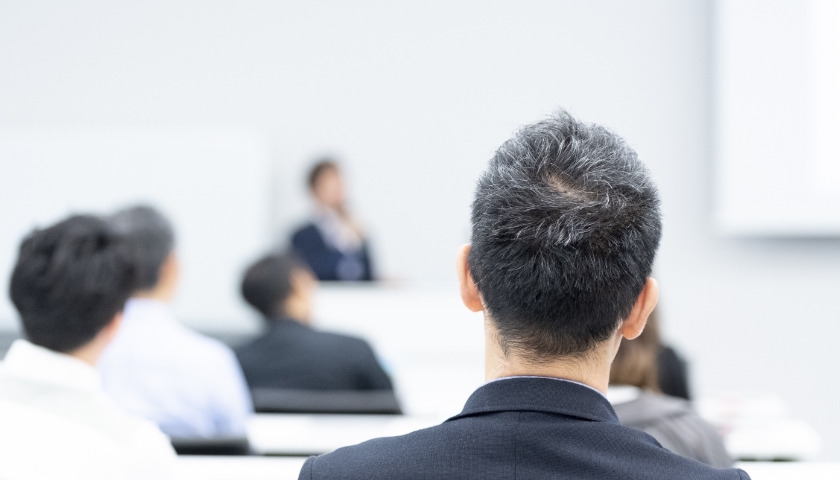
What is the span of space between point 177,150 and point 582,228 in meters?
4.84

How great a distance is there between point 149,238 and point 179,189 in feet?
9.77

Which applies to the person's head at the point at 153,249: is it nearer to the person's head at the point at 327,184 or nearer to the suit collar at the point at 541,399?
the suit collar at the point at 541,399

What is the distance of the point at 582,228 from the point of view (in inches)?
34.1

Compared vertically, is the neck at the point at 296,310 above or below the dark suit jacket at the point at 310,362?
above

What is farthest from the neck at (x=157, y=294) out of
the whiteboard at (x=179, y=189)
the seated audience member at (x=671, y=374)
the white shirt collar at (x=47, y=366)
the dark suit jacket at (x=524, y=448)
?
the whiteboard at (x=179, y=189)

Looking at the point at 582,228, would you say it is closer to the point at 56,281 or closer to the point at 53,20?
the point at 56,281

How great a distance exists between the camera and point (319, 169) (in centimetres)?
509

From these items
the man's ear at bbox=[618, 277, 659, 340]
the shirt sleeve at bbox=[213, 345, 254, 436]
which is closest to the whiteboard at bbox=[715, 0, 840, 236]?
the shirt sleeve at bbox=[213, 345, 254, 436]

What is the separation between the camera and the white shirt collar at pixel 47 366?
1415 mm

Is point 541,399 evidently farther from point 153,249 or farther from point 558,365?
point 153,249

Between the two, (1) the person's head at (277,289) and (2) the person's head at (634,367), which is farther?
(1) the person's head at (277,289)

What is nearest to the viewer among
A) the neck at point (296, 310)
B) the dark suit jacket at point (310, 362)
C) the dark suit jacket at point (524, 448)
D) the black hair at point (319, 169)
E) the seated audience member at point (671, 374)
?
the dark suit jacket at point (524, 448)

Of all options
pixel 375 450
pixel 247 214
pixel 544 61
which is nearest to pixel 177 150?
pixel 247 214

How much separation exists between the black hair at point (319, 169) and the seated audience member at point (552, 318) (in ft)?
13.8
